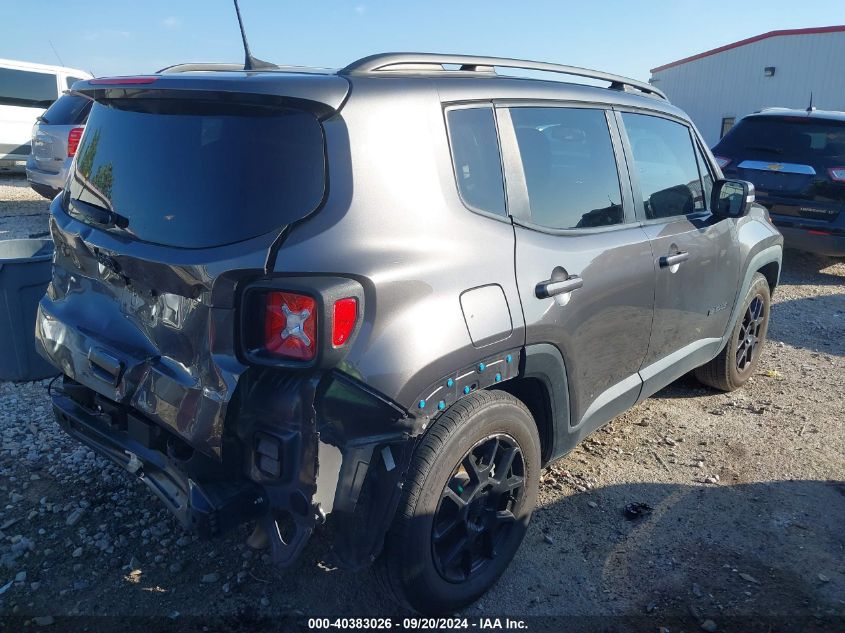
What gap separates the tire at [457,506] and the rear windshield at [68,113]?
9.30 metres

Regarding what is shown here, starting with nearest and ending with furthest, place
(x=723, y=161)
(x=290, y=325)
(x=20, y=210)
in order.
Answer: (x=290, y=325) < (x=723, y=161) < (x=20, y=210)

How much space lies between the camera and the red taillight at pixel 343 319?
80.4 inches

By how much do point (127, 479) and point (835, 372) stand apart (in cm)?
494

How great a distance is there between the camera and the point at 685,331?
384 centimetres

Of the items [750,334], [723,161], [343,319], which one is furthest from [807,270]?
[343,319]

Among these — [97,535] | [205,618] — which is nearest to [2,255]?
[97,535]

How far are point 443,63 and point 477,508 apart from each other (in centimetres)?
171

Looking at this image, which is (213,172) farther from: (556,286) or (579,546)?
(579,546)

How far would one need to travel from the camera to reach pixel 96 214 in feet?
8.36

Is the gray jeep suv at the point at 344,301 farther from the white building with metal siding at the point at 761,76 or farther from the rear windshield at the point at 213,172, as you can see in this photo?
the white building with metal siding at the point at 761,76

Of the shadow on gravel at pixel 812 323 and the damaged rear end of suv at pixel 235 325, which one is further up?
the damaged rear end of suv at pixel 235 325

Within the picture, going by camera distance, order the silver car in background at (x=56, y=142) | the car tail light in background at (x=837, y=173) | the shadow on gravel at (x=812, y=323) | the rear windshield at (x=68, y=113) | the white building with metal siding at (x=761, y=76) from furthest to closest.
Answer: the white building with metal siding at (x=761, y=76) < the rear windshield at (x=68, y=113) < the silver car in background at (x=56, y=142) < the car tail light in background at (x=837, y=173) < the shadow on gravel at (x=812, y=323)

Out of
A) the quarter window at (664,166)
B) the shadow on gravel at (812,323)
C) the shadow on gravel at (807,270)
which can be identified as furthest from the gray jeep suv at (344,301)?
the shadow on gravel at (807,270)

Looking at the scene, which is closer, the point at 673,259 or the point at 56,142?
the point at 673,259
